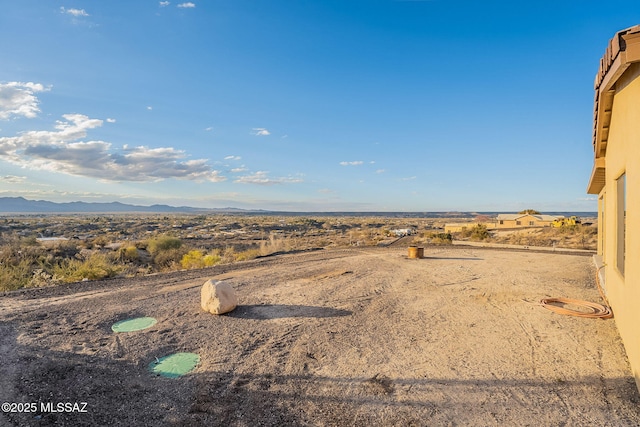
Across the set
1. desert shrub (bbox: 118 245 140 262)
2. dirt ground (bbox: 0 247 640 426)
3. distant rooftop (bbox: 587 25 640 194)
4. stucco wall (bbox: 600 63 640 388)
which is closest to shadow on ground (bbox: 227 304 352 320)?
dirt ground (bbox: 0 247 640 426)

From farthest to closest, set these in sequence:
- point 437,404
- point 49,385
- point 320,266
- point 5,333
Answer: point 320,266, point 5,333, point 49,385, point 437,404

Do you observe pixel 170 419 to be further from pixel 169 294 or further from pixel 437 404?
pixel 169 294

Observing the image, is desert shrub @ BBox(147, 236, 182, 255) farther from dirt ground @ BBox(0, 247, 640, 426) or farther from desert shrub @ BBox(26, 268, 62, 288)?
dirt ground @ BBox(0, 247, 640, 426)

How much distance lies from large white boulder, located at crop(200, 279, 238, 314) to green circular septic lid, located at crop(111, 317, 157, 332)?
42.8 inches

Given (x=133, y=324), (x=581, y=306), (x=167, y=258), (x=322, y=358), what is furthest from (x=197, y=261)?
(x=581, y=306)

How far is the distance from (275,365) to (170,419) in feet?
5.52

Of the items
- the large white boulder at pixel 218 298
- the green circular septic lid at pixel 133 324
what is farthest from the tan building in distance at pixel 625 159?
the green circular septic lid at pixel 133 324

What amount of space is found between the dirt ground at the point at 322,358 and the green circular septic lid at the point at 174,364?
0.52 ft

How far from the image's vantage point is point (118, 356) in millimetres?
5625

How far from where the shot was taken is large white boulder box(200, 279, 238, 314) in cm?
780

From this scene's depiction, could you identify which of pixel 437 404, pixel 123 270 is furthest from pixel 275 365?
pixel 123 270

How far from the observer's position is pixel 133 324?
7.21 metres

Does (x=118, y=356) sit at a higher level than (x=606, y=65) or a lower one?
lower

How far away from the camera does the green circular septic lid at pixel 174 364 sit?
5121 millimetres
